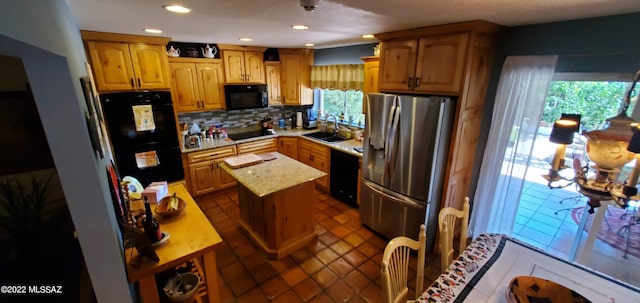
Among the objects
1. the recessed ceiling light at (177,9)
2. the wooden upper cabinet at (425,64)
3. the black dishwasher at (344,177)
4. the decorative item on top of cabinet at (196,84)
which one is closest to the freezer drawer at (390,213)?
the black dishwasher at (344,177)

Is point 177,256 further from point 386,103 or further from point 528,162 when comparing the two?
point 528,162

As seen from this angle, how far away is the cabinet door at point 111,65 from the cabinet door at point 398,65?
298 centimetres

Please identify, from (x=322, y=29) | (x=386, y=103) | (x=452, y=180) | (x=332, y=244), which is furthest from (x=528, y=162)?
(x=322, y=29)

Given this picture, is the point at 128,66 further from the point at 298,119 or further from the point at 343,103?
the point at 343,103

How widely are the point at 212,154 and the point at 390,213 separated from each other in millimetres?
2687

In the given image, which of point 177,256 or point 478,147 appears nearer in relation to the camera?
point 177,256

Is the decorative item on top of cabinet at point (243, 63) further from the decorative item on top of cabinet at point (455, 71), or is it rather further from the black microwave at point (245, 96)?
the decorative item on top of cabinet at point (455, 71)

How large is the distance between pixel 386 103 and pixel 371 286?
1753 millimetres

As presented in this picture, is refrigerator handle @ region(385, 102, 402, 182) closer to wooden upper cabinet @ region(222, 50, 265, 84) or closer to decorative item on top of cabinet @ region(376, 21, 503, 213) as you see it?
decorative item on top of cabinet @ region(376, 21, 503, 213)

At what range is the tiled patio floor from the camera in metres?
2.19

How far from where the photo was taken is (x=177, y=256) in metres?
1.55

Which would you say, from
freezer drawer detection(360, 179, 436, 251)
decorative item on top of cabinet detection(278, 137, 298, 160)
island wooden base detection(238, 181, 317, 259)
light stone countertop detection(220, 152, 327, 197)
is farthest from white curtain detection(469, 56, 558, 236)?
decorative item on top of cabinet detection(278, 137, 298, 160)

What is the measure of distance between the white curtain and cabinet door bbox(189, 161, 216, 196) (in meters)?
3.53

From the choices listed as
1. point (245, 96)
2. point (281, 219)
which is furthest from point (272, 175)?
point (245, 96)
